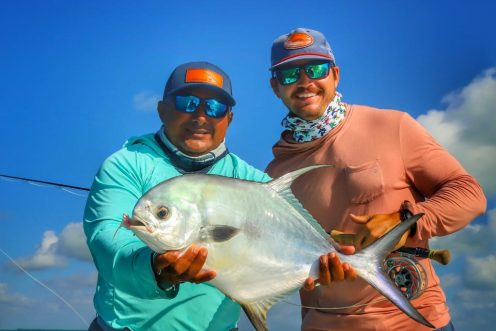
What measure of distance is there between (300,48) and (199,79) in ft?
3.64

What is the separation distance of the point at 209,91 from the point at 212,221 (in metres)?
0.82

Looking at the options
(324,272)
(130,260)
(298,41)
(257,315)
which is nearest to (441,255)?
(324,272)

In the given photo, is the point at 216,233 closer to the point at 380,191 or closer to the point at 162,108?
the point at 162,108

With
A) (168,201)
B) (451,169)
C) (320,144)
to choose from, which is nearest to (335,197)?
(320,144)

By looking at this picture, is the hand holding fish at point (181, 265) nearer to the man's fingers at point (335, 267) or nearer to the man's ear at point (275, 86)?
the man's fingers at point (335, 267)

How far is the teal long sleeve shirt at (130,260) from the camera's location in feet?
6.76

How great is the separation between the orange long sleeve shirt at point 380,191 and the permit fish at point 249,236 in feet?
2.34

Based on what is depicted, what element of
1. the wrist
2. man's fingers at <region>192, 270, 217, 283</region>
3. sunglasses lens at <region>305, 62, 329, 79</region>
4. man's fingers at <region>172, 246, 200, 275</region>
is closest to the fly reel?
the wrist

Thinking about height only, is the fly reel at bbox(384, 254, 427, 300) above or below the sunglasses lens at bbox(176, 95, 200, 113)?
below

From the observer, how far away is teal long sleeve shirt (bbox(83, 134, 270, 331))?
6.76 ft

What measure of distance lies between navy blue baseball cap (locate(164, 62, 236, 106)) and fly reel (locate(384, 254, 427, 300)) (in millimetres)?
1282

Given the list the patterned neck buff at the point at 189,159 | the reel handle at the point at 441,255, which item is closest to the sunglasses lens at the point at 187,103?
the patterned neck buff at the point at 189,159

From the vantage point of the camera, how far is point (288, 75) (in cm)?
347

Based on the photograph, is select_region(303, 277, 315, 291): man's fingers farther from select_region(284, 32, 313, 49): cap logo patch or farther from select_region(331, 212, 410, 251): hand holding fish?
select_region(284, 32, 313, 49): cap logo patch
